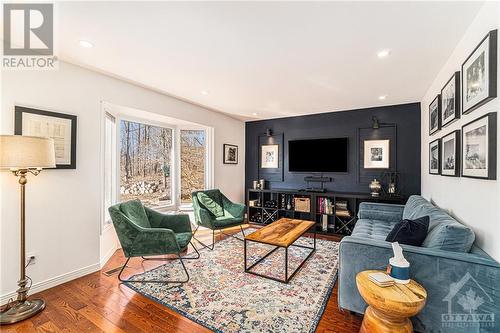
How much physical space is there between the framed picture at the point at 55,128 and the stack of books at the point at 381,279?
305 centimetres

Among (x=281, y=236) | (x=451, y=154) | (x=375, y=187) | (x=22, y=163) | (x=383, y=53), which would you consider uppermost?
(x=383, y=53)

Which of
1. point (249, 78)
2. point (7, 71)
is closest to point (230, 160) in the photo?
point (249, 78)

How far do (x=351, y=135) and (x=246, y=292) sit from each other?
11.4 ft

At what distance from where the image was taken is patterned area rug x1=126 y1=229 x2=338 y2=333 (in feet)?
6.01

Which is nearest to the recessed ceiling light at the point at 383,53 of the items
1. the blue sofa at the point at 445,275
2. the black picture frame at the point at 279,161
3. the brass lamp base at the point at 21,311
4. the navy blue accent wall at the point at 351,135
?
the blue sofa at the point at 445,275

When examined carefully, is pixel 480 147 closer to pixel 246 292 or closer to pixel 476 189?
pixel 476 189

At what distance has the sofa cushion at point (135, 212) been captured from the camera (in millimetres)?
2630

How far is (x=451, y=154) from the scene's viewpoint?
2.16 meters

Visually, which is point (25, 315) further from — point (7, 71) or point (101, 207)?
point (7, 71)

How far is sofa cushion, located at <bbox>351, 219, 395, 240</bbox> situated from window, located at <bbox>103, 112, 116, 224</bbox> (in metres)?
3.33

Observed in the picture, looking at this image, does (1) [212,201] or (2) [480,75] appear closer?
(2) [480,75]

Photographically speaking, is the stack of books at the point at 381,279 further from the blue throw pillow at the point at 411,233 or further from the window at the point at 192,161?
the window at the point at 192,161

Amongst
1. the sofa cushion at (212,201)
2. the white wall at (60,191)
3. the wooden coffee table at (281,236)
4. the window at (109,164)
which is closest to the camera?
the white wall at (60,191)

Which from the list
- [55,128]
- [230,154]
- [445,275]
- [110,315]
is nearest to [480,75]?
[445,275]
